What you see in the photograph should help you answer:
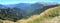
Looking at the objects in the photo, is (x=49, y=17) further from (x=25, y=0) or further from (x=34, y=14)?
(x=25, y=0)

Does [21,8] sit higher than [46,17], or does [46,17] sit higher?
[21,8]

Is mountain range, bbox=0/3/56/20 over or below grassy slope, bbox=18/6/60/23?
over

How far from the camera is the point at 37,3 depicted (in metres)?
1.42

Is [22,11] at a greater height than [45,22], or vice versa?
[22,11]

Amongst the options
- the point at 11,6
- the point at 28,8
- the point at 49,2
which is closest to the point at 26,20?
the point at 28,8

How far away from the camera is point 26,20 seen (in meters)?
1.37

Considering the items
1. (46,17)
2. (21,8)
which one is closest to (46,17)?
(46,17)

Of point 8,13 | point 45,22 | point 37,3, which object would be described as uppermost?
point 37,3

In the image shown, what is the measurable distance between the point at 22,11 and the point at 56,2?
0.45 m

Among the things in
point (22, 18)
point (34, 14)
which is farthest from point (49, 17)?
point (22, 18)

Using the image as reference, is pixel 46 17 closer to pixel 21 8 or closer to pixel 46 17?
pixel 46 17

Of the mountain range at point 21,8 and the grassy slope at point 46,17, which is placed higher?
the mountain range at point 21,8

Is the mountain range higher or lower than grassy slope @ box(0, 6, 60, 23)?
higher

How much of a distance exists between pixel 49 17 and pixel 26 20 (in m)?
0.28
